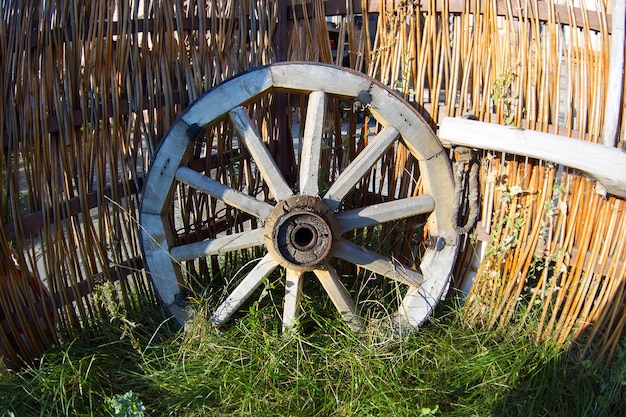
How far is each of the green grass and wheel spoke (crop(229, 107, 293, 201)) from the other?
1.98ft

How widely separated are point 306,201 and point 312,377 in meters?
0.76

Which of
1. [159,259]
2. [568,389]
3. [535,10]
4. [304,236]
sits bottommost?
[568,389]

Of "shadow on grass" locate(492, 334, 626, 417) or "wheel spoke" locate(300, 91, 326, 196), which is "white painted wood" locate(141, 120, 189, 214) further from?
"shadow on grass" locate(492, 334, 626, 417)

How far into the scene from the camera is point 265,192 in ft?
10.8

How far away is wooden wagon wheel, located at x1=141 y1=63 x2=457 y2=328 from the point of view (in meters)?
2.58

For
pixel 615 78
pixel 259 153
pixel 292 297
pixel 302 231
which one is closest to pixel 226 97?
pixel 259 153

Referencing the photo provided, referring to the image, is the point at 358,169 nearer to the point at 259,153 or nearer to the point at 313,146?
the point at 313,146

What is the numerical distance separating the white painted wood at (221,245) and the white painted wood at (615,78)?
1.55 meters

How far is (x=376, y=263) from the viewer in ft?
8.99

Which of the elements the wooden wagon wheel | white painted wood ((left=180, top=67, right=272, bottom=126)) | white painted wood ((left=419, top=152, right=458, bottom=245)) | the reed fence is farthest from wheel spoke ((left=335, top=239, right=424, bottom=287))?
white painted wood ((left=180, top=67, right=272, bottom=126))

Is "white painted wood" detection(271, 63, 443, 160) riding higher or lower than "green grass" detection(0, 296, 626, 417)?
higher

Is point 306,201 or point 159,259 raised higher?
point 306,201

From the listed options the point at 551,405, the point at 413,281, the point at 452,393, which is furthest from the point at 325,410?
the point at 551,405

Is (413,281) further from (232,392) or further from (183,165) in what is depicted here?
(183,165)
